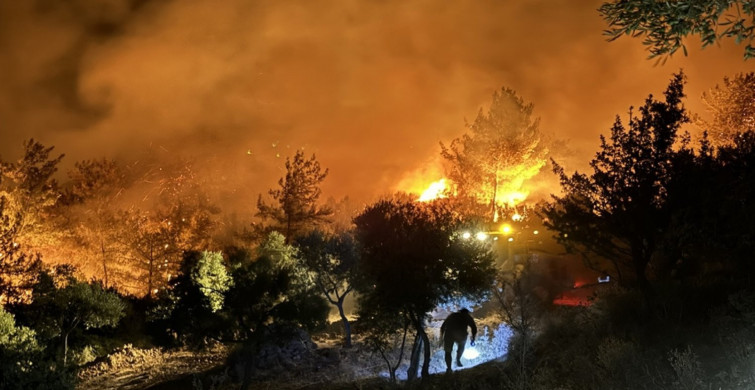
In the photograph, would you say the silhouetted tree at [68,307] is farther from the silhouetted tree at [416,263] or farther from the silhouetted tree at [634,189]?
the silhouetted tree at [634,189]

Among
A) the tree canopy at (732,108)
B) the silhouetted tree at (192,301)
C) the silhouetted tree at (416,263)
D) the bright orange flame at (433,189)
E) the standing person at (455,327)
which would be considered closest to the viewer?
the silhouetted tree at (416,263)

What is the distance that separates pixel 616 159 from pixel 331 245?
2060cm

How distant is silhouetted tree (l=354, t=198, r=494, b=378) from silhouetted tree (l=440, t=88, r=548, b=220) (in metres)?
31.1

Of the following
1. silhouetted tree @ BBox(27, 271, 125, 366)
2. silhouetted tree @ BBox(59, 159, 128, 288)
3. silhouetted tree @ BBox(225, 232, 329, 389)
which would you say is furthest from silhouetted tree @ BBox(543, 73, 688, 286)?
silhouetted tree @ BBox(59, 159, 128, 288)

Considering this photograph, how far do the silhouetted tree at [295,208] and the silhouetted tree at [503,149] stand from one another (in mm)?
16645

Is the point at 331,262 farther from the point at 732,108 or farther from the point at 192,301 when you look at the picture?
the point at 732,108

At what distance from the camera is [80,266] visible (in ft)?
139

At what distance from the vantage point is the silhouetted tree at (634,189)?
1468 cm

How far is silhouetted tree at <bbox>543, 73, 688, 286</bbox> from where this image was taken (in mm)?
14680

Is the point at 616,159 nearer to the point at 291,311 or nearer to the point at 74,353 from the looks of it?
the point at 291,311

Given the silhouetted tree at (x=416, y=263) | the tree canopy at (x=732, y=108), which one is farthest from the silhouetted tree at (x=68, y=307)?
the tree canopy at (x=732, y=108)

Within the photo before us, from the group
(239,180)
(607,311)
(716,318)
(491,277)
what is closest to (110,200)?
(491,277)

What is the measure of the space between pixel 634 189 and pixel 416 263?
7.39 metres

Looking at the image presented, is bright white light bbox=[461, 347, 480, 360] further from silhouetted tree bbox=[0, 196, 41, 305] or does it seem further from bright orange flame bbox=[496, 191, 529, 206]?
bright orange flame bbox=[496, 191, 529, 206]
